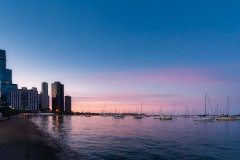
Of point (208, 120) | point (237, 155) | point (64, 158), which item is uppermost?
point (64, 158)

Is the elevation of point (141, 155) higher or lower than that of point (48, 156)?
lower

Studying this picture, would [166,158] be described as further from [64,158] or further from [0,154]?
[0,154]

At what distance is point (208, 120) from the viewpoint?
157 meters

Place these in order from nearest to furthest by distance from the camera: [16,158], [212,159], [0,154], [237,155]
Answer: [16,158]
[0,154]
[212,159]
[237,155]

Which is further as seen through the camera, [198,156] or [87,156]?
[198,156]

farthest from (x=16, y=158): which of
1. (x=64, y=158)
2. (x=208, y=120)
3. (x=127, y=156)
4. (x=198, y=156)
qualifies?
(x=208, y=120)

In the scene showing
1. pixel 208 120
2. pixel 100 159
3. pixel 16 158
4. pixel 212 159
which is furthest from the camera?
pixel 208 120

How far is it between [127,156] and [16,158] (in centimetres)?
1475

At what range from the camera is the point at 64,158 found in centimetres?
2334

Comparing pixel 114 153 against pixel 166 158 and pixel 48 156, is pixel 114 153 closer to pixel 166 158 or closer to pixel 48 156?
pixel 166 158

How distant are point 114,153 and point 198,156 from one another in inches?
469

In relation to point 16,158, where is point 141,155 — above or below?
below

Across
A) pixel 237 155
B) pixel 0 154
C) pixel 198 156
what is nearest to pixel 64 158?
pixel 0 154

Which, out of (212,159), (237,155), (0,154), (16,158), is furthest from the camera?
(237,155)
